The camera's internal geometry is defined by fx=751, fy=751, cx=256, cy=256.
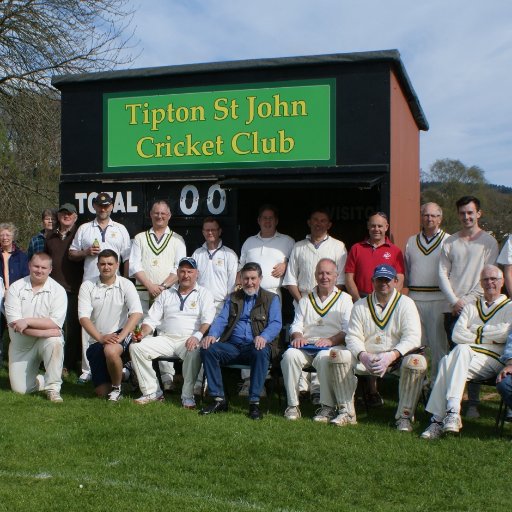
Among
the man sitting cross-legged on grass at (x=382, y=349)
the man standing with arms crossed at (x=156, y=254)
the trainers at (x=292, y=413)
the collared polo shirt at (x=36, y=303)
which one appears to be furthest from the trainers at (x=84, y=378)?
the man sitting cross-legged on grass at (x=382, y=349)

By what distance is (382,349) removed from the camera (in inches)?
251

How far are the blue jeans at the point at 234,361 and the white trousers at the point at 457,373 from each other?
1.46 metres

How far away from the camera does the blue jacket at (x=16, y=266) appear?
8.35 m

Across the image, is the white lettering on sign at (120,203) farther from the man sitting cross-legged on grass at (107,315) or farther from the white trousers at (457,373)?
the white trousers at (457,373)

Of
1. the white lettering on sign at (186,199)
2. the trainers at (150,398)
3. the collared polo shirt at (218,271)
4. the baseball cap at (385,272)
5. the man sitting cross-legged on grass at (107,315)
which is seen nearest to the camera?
the baseball cap at (385,272)

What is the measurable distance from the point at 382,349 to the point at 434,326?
0.92m

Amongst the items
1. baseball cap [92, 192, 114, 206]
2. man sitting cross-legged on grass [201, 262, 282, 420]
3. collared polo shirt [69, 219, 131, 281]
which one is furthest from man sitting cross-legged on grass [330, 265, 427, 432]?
baseball cap [92, 192, 114, 206]

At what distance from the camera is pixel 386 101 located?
25.0 feet

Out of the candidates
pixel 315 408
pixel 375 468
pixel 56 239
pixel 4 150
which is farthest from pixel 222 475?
pixel 4 150

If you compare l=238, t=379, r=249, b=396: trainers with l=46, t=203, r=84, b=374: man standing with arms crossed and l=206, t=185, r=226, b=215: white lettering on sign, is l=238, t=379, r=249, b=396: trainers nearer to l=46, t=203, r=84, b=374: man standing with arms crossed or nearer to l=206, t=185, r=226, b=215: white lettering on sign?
l=206, t=185, r=226, b=215: white lettering on sign

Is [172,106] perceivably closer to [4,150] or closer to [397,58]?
[397,58]

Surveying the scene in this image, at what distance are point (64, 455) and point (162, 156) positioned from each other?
13.5ft

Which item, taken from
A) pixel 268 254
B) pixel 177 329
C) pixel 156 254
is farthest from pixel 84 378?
pixel 268 254

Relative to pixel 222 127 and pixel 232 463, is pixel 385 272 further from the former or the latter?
pixel 222 127
